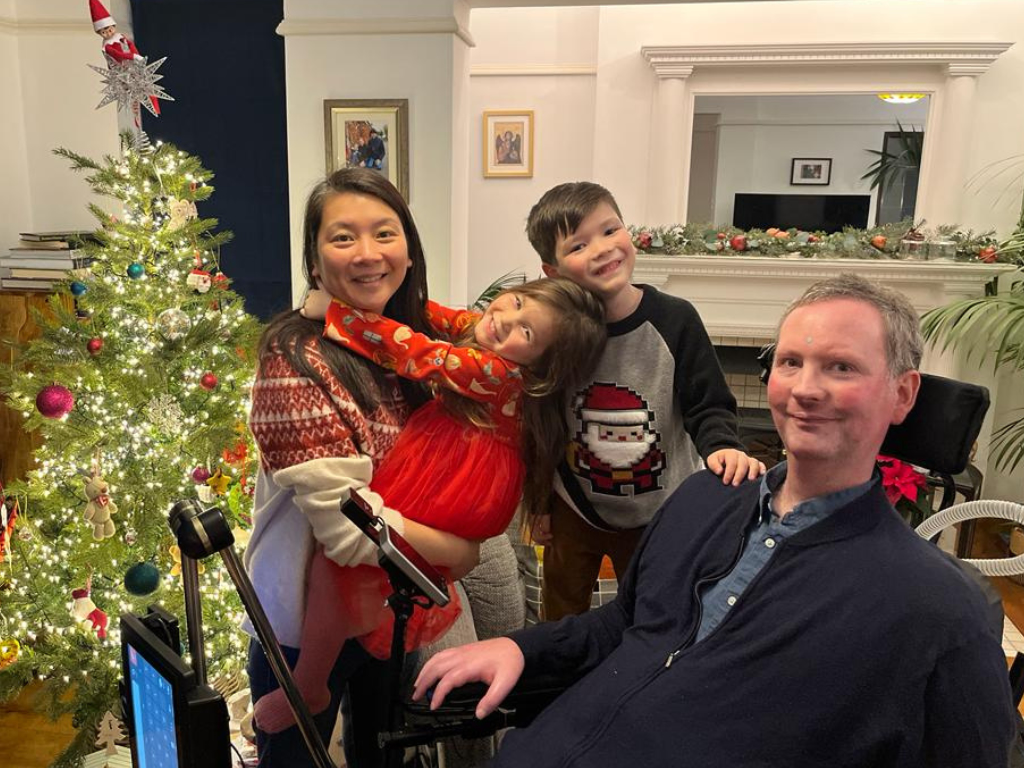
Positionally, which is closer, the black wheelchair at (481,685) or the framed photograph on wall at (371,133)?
the black wheelchair at (481,685)

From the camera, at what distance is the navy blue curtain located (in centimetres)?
402

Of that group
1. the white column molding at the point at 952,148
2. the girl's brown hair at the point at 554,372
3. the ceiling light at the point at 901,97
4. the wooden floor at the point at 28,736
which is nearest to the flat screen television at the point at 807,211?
the white column molding at the point at 952,148

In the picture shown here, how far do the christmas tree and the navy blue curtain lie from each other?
189 centimetres

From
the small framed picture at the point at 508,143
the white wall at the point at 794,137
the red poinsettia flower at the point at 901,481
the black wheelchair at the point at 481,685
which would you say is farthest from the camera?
the small framed picture at the point at 508,143

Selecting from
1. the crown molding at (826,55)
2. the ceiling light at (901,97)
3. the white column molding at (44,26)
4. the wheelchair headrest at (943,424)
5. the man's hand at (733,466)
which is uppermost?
the crown molding at (826,55)

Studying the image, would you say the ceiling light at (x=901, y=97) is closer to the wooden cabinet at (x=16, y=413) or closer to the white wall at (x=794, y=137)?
the white wall at (x=794, y=137)

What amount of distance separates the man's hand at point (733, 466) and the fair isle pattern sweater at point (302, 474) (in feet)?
1.82

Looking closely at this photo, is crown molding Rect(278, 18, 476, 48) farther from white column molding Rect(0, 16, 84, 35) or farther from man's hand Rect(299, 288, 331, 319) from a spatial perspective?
man's hand Rect(299, 288, 331, 319)

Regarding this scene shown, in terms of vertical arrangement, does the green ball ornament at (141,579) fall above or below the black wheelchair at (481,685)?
below

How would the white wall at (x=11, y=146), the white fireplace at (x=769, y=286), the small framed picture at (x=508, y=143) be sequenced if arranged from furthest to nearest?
1. the small framed picture at (x=508, y=143)
2. the white fireplace at (x=769, y=286)
3. the white wall at (x=11, y=146)

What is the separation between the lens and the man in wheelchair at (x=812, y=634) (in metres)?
0.98

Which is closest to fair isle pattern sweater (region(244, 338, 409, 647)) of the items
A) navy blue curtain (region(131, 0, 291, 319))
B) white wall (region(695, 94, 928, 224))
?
navy blue curtain (region(131, 0, 291, 319))

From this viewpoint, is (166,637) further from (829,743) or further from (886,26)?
(886,26)

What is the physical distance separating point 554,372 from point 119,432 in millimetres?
1384
